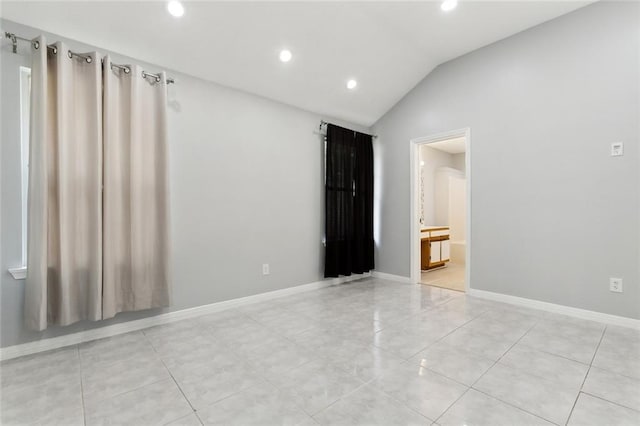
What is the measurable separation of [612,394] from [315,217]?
3216 millimetres

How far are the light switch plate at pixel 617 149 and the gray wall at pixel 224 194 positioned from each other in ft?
10.5

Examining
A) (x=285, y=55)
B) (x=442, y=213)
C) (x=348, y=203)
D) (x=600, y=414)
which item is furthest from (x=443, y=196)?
(x=600, y=414)

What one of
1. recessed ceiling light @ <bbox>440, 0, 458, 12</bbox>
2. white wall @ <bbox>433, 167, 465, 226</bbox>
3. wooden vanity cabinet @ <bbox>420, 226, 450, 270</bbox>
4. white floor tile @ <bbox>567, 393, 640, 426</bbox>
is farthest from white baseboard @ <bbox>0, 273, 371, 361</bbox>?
white wall @ <bbox>433, 167, 465, 226</bbox>

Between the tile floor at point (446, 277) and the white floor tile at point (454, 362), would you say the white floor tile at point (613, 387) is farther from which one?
the tile floor at point (446, 277)

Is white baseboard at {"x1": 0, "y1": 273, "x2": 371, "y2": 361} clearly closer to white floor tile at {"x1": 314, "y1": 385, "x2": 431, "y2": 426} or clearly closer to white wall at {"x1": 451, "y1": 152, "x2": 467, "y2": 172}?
white floor tile at {"x1": 314, "y1": 385, "x2": 431, "y2": 426}

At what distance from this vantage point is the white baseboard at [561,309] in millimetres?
2678

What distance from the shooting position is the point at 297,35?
290cm

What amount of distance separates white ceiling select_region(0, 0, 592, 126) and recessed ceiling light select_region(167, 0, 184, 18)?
4 centimetres

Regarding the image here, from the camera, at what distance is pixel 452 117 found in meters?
3.91

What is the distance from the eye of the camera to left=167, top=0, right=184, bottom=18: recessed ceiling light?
7.61ft

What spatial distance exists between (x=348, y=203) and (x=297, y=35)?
2.38 m

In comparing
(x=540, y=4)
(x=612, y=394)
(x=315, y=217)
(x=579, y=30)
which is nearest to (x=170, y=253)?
(x=315, y=217)

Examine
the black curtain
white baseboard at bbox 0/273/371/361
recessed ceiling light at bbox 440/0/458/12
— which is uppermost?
recessed ceiling light at bbox 440/0/458/12

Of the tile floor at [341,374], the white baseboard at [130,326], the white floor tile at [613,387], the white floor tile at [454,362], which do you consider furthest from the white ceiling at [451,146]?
the white floor tile at [613,387]
